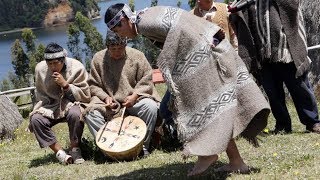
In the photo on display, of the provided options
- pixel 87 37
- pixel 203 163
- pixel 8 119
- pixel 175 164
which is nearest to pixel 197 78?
pixel 203 163

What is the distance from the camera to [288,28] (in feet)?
18.4

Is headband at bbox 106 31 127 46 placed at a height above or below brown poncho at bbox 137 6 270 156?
below

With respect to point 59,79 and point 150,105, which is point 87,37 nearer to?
point 59,79

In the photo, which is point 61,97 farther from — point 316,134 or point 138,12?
point 316,134

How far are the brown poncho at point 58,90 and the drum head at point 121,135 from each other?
53 centimetres

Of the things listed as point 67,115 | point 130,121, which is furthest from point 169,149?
point 67,115

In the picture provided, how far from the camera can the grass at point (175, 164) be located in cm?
459

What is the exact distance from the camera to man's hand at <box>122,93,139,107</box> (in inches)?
234

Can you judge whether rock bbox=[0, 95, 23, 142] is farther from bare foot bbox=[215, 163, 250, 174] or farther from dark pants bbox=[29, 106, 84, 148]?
bare foot bbox=[215, 163, 250, 174]

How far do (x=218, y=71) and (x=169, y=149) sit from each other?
213cm

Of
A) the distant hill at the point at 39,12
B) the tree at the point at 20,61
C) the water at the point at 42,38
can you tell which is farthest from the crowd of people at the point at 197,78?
the distant hill at the point at 39,12

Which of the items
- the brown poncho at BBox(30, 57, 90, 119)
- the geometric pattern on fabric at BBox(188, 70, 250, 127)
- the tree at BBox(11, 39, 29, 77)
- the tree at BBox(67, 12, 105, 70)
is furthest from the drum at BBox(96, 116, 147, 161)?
the tree at BBox(11, 39, 29, 77)

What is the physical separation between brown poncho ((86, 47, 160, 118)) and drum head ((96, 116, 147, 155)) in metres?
0.23

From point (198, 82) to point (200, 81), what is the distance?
2cm
